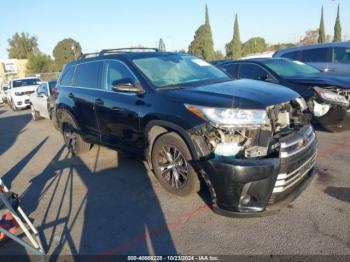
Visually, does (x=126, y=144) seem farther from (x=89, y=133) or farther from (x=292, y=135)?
(x=292, y=135)

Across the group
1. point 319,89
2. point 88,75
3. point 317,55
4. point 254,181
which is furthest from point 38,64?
point 254,181

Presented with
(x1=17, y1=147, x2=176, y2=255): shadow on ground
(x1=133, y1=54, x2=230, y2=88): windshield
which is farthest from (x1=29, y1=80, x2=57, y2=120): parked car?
(x1=133, y1=54, x2=230, y2=88): windshield

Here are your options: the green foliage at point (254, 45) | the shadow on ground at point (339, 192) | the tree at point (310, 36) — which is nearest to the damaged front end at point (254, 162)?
the shadow on ground at point (339, 192)

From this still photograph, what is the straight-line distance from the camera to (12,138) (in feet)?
29.7

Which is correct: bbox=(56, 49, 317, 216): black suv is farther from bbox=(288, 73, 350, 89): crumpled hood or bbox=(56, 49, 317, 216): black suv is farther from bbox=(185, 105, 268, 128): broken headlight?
bbox=(288, 73, 350, 89): crumpled hood

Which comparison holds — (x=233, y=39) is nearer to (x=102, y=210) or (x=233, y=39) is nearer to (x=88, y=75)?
(x=88, y=75)

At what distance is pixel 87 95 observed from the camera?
208 inches

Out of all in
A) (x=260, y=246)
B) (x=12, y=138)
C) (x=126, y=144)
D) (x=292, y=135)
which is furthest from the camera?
(x=12, y=138)

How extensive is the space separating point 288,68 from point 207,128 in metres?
4.74

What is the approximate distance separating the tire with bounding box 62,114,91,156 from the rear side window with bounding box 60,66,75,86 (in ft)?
2.14

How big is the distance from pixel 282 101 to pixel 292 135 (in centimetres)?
42

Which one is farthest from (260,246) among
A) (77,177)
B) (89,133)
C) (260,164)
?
(89,133)

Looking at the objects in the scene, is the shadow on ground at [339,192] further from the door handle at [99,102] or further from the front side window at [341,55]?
the front side window at [341,55]

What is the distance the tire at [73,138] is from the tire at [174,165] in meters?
2.48
